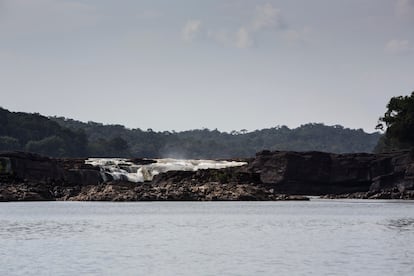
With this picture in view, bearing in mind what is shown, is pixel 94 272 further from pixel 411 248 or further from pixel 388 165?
pixel 388 165

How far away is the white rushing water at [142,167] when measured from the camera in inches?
6004

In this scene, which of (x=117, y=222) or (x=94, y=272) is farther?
(x=117, y=222)

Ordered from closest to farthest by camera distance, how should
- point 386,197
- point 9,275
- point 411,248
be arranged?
1. point 9,275
2. point 411,248
3. point 386,197

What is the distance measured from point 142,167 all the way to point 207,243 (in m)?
105

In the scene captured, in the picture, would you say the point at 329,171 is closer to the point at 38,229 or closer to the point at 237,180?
the point at 237,180

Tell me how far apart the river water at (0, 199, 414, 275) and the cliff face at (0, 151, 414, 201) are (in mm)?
27876

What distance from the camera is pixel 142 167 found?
514 ft

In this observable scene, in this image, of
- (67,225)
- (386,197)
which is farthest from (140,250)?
(386,197)

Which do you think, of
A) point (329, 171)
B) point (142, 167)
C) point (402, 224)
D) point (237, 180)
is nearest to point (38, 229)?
point (402, 224)

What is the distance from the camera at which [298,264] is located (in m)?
41.5

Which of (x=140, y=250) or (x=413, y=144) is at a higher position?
(x=413, y=144)

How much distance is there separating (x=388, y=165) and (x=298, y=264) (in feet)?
369

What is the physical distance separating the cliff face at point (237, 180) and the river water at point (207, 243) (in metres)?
27.9

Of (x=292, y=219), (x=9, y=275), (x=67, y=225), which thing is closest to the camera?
(x=9, y=275)
